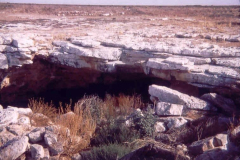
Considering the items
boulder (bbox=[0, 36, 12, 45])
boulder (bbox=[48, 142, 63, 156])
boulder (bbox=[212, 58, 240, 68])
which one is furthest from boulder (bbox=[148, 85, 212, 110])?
boulder (bbox=[0, 36, 12, 45])

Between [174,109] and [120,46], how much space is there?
3.66m

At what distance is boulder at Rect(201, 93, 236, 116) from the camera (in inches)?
223

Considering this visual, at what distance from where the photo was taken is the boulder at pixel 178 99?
5.87 meters

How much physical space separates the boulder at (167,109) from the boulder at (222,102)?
32.5 inches

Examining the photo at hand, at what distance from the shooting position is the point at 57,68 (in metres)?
9.69

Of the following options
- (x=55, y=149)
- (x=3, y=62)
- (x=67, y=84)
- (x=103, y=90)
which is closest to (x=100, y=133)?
(x=55, y=149)

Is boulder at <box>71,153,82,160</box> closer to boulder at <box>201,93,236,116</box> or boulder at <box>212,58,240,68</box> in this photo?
boulder at <box>201,93,236,116</box>

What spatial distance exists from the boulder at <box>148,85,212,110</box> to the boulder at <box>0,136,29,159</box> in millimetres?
3481

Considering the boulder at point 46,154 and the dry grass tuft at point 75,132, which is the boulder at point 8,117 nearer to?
the dry grass tuft at point 75,132

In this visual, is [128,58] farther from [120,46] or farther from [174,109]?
[174,109]

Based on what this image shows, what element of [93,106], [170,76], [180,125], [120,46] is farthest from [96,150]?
[120,46]

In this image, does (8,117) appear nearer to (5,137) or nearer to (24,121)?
(24,121)

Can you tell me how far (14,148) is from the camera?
176 inches

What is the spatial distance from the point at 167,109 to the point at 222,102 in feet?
4.47
